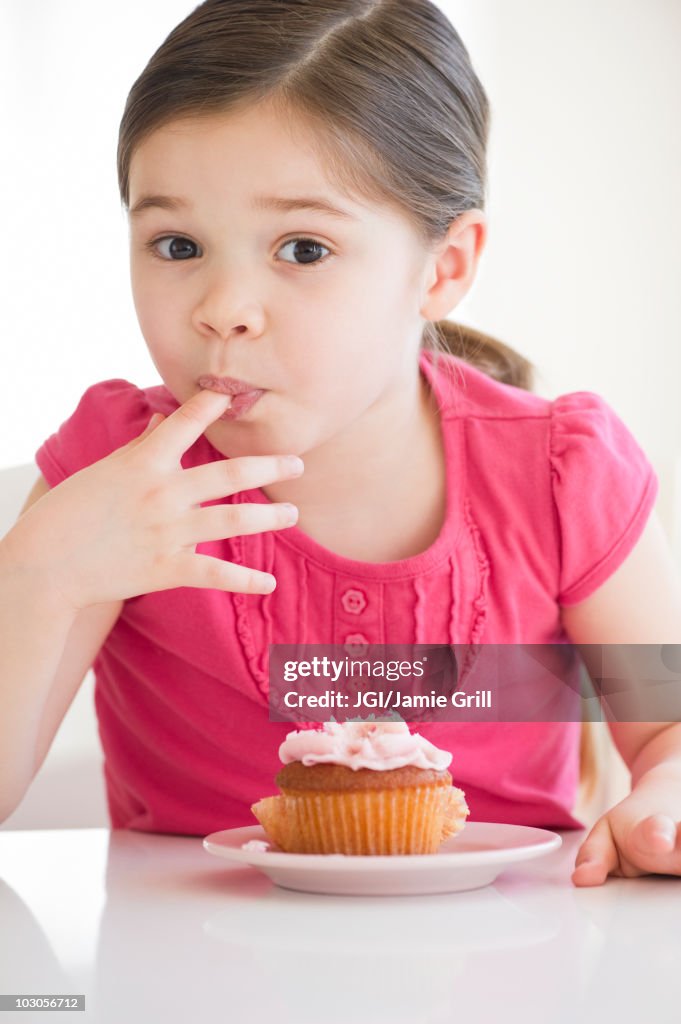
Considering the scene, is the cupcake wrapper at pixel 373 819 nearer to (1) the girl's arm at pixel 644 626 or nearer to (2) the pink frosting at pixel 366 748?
(2) the pink frosting at pixel 366 748

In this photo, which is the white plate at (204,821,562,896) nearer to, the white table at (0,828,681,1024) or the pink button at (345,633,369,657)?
the white table at (0,828,681,1024)

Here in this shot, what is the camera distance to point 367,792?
0.63 metres

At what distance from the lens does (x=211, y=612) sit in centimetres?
94

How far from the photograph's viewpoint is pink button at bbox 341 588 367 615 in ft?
3.10

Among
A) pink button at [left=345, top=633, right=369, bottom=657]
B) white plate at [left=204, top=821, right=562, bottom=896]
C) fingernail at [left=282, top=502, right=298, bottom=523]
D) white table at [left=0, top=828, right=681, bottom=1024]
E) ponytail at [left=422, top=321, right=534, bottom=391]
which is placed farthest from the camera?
ponytail at [left=422, top=321, right=534, bottom=391]

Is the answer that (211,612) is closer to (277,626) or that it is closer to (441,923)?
(277,626)

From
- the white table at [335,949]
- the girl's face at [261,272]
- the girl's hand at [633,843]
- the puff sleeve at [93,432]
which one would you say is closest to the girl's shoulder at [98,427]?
the puff sleeve at [93,432]

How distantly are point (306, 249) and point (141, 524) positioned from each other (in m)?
0.22

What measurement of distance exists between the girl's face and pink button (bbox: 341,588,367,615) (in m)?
0.15

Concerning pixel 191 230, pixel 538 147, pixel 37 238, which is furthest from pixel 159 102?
pixel 538 147

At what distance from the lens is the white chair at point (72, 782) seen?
123cm

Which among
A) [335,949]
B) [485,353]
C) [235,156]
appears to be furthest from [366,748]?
[485,353]

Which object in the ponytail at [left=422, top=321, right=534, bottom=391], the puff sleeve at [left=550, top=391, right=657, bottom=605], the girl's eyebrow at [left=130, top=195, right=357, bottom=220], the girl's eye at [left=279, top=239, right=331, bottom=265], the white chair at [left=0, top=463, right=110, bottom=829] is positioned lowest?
the white chair at [left=0, top=463, right=110, bottom=829]

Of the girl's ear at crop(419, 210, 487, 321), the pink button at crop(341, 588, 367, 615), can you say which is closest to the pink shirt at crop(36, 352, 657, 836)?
the pink button at crop(341, 588, 367, 615)
